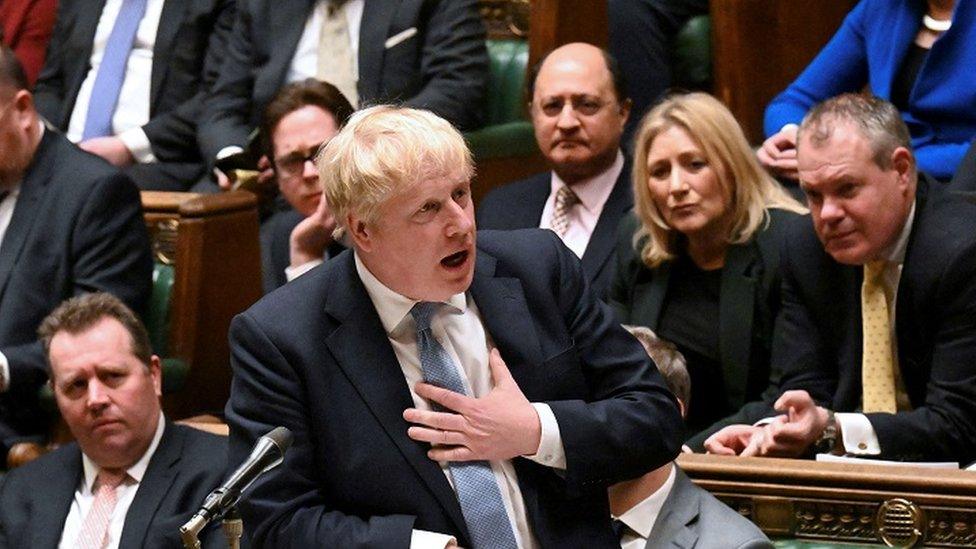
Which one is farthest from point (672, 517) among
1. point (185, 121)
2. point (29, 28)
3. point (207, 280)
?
point (29, 28)

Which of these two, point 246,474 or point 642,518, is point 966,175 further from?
point 246,474

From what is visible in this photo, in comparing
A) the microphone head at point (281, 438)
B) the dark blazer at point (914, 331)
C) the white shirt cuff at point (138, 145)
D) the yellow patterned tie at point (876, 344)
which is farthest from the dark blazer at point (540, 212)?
the microphone head at point (281, 438)

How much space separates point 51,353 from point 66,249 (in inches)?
16.0

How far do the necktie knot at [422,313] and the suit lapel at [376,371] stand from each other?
0.04 meters

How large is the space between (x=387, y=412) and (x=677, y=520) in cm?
38

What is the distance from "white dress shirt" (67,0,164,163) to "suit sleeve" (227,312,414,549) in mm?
2184

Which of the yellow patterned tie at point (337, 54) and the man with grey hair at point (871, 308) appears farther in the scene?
the yellow patterned tie at point (337, 54)

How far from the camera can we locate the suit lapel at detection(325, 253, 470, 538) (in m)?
1.73

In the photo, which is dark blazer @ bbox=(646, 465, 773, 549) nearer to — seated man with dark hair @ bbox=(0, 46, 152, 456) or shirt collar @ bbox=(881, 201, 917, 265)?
shirt collar @ bbox=(881, 201, 917, 265)

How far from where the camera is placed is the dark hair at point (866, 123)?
8.17 feet

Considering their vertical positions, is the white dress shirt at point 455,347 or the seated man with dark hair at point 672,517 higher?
the white dress shirt at point 455,347

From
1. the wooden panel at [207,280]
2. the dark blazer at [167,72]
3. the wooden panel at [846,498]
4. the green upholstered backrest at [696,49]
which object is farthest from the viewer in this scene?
the dark blazer at [167,72]

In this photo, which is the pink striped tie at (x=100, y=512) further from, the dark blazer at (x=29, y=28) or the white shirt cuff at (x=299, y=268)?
the dark blazer at (x=29, y=28)

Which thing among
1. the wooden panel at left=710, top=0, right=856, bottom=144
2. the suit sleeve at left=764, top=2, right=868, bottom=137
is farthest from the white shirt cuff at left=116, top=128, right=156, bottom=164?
the suit sleeve at left=764, top=2, right=868, bottom=137
